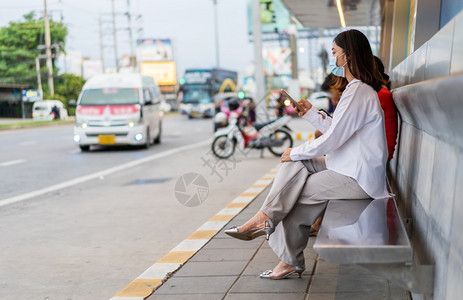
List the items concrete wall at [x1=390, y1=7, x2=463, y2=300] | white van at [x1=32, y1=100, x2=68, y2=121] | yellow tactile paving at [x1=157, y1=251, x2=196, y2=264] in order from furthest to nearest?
white van at [x1=32, y1=100, x2=68, y2=121] → yellow tactile paving at [x1=157, y1=251, x2=196, y2=264] → concrete wall at [x1=390, y1=7, x2=463, y2=300]

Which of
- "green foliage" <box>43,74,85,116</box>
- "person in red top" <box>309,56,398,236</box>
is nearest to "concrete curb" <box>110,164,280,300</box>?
"person in red top" <box>309,56,398,236</box>

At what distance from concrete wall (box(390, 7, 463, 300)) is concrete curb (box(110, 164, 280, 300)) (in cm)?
183

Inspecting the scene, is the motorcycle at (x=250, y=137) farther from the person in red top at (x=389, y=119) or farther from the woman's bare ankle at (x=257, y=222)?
the woman's bare ankle at (x=257, y=222)

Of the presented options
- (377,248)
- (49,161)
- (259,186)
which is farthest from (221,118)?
(377,248)

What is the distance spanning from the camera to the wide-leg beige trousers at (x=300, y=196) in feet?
14.6

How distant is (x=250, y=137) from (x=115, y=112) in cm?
449

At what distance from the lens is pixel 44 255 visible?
6273 mm

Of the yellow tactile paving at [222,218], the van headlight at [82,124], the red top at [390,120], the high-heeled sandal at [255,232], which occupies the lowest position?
the van headlight at [82,124]

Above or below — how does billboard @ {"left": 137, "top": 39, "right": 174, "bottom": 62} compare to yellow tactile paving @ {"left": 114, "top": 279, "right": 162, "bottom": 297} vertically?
below

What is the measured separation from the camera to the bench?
9.90ft

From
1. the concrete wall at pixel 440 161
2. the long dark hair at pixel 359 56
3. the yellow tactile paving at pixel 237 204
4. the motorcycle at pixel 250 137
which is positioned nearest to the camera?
the concrete wall at pixel 440 161

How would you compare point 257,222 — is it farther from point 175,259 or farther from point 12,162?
point 12,162

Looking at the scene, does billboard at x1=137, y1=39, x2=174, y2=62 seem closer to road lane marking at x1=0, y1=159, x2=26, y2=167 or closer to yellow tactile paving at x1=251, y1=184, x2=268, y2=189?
road lane marking at x1=0, y1=159, x2=26, y2=167

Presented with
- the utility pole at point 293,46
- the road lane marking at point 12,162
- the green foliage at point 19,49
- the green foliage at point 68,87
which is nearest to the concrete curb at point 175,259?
the road lane marking at point 12,162
